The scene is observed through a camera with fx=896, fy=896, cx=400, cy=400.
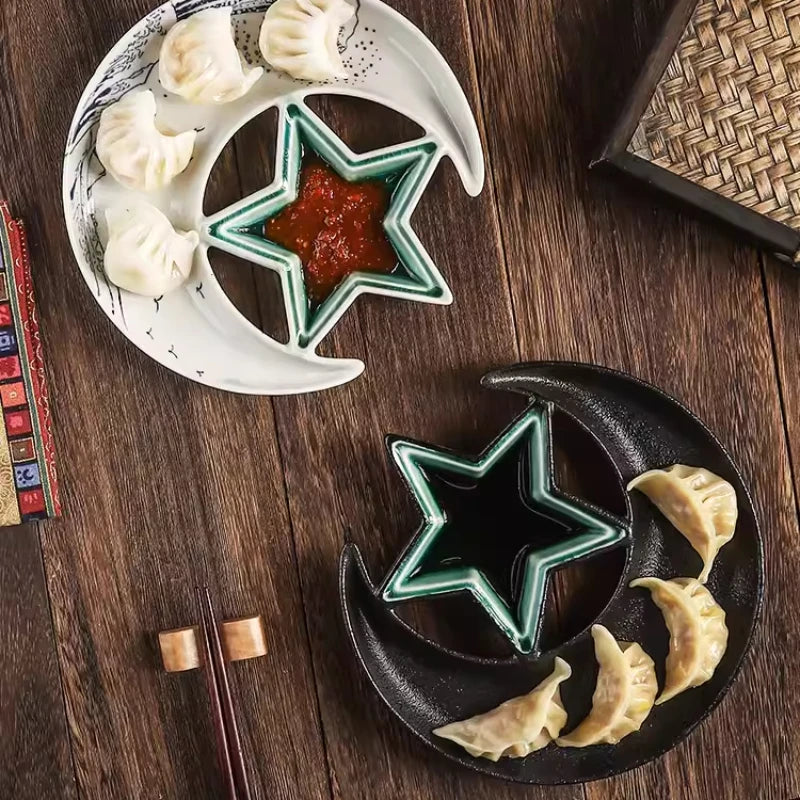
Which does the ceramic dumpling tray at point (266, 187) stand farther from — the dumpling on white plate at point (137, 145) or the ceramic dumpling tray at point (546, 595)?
the ceramic dumpling tray at point (546, 595)

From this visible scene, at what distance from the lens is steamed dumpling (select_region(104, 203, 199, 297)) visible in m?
1.40

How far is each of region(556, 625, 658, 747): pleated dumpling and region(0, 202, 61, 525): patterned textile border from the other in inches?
36.9

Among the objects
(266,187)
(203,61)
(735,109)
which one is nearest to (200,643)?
(266,187)

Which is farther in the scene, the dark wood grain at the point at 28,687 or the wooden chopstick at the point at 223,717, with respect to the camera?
the dark wood grain at the point at 28,687

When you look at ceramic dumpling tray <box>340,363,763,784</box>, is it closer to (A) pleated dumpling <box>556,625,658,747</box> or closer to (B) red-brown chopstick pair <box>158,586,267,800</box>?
(A) pleated dumpling <box>556,625,658,747</box>

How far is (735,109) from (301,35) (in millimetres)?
676

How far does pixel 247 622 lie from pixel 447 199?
776 mm

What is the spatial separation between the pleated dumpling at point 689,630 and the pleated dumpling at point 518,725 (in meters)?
0.17

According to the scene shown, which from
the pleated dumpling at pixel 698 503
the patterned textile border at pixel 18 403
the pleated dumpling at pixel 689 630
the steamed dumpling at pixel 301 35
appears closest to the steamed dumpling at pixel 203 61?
the steamed dumpling at pixel 301 35

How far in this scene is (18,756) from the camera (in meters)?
1.55

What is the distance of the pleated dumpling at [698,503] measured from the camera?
1.42m

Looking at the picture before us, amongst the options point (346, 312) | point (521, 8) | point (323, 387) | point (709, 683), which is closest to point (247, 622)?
point (323, 387)

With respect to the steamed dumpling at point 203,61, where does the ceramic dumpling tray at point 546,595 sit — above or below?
below

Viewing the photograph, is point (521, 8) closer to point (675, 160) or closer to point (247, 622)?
point (675, 160)
